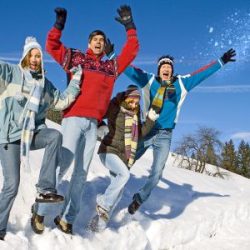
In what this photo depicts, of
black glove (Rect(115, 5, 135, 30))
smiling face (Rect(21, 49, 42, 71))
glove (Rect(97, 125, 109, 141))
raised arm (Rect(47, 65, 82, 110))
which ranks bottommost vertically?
glove (Rect(97, 125, 109, 141))

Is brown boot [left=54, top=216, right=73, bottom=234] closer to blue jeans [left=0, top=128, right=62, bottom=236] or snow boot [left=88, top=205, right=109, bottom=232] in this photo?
snow boot [left=88, top=205, right=109, bottom=232]

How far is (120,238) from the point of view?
6832mm

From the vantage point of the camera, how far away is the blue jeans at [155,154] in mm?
7570

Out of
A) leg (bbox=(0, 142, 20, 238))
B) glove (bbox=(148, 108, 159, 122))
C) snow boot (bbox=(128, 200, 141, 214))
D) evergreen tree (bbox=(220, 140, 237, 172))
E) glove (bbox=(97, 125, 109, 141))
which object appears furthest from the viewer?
evergreen tree (bbox=(220, 140, 237, 172))

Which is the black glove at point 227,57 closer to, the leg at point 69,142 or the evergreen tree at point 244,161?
the leg at point 69,142

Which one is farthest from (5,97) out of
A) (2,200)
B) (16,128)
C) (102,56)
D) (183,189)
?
(183,189)

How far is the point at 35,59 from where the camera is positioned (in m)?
5.62

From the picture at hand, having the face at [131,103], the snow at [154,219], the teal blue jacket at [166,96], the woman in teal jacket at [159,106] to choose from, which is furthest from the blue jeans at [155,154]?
the face at [131,103]

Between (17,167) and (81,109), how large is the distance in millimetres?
1229

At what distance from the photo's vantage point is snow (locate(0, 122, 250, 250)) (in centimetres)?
596

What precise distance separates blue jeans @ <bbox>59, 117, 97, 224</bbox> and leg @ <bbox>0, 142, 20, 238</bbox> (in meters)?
0.85

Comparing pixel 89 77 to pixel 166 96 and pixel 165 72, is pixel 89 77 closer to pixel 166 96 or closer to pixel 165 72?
pixel 166 96

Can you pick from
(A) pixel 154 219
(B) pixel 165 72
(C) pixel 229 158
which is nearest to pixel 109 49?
(B) pixel 165 72

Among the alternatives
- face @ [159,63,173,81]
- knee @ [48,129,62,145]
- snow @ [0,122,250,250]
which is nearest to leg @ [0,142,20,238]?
snow @ [0,122,250,250]
